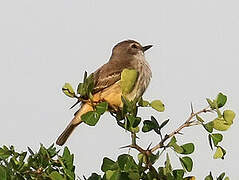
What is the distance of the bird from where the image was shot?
748cm

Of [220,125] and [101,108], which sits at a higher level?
[101,108]

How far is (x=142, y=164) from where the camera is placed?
142 inches

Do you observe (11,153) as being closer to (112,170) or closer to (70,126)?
(112,170)

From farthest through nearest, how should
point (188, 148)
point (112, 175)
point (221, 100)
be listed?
point (221, 100) → point (188, 148) → point (112, 175)

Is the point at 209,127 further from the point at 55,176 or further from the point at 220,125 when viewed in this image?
the point at 55,176

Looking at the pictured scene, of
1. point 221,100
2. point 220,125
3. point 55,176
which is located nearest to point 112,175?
point 55,176

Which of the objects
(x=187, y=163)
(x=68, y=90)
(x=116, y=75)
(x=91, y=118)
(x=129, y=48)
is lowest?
(x=187, y=163)

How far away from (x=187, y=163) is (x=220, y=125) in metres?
0.36

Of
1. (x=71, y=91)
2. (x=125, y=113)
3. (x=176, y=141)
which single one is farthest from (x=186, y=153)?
(x=71, y=91)

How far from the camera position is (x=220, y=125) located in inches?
154

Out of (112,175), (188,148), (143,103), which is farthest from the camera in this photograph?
(143,103)

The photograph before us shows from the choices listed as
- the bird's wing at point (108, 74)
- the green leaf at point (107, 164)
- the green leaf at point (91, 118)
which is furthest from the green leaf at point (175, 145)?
the bird's wing at point (108, 74)

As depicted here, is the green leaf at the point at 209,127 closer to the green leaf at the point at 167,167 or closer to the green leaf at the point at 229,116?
the green leaf at the point at 229,116

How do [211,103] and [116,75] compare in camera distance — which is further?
[116,75]
